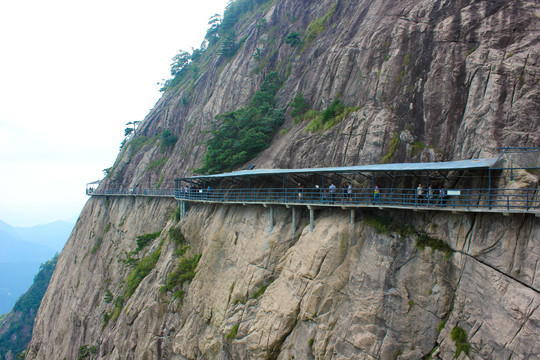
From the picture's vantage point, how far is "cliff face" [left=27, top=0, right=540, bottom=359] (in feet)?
46.5

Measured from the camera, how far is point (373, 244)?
17.2 meters

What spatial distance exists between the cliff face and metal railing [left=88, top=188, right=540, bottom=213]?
0.77 metres

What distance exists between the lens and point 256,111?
3866cm

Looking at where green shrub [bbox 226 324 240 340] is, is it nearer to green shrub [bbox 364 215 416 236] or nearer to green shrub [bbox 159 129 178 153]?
green shrub [bbox 364 215 416 236]

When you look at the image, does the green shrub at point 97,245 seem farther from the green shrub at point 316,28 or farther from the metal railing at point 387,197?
the green shrub at point 316,28

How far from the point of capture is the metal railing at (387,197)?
1417 cm

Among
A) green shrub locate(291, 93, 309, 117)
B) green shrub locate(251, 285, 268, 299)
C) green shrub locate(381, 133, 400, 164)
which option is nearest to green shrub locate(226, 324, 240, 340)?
green shrub locate(251, 285, 268, 299)

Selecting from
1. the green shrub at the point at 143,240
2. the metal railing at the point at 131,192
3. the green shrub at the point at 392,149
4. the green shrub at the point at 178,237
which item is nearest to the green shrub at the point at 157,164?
the metal railing at the point at 131,192

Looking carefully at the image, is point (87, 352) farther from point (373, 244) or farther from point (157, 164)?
point (373, 244)

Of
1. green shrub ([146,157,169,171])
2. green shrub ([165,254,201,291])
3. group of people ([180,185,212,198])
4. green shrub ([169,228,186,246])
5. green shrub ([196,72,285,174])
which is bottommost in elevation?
green shrub ([165,254,201,291])

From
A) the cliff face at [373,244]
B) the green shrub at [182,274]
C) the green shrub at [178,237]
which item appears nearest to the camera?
the cliff face at [373,244]

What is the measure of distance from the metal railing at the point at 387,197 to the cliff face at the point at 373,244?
0.77 metres

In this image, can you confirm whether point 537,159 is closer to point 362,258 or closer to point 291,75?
point 362,258

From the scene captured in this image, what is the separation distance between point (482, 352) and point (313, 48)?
31560 mm
